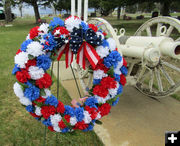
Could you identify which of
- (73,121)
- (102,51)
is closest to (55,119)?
(73,121)

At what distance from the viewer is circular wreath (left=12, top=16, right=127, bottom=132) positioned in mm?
1719

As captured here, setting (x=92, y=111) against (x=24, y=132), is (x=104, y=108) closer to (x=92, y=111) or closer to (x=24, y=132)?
(x=92, y=111)

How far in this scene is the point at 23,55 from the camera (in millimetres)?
1706

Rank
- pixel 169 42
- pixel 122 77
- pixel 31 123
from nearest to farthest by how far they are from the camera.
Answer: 1. pixel 122 77
2. pixel 169 42
3. pixel 31 123

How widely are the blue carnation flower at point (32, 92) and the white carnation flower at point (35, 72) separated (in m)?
0.10

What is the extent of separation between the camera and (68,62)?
1.95m

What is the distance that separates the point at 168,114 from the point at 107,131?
1.18 m

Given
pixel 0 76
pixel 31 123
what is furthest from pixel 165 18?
pixel 0 76

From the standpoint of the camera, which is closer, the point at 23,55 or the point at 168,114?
the point at 23,55

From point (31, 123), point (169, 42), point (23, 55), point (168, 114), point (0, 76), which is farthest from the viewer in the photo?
point (0, 76)

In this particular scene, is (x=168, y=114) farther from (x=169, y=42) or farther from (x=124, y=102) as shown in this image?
(x=169, y=42)

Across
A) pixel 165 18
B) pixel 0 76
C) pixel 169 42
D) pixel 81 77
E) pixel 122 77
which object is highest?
pixel 165 18

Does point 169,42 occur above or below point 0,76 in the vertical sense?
above

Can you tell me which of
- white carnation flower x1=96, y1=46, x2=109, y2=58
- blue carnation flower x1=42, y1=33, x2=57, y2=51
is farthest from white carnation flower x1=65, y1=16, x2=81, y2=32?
white carnation flower x1=96, y1=46, x2=109, y2=58
